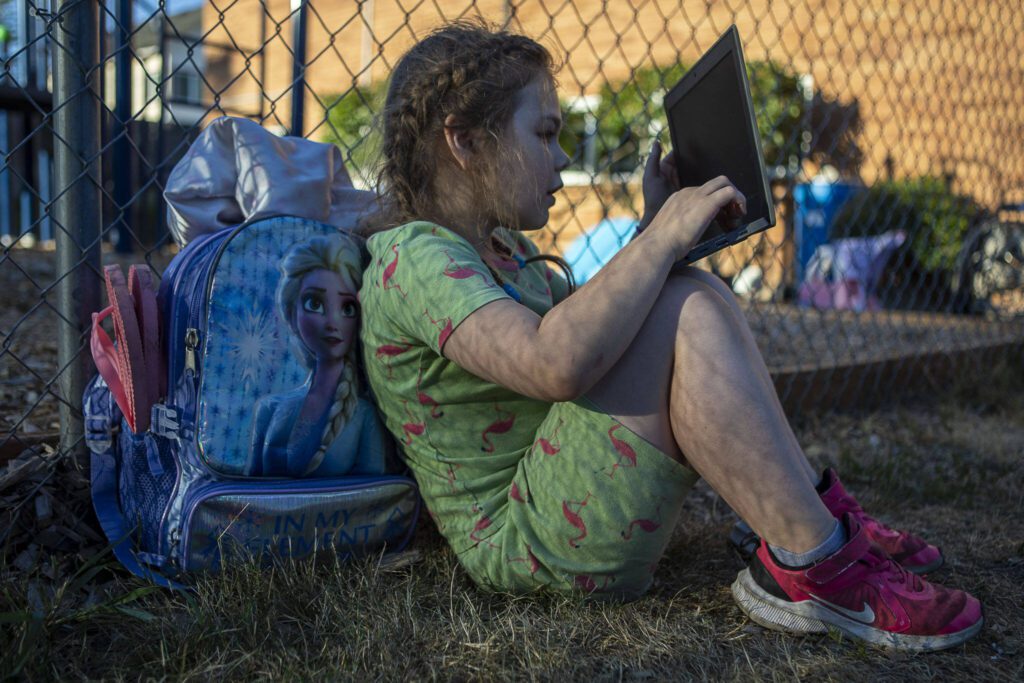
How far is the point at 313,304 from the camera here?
5.66ft

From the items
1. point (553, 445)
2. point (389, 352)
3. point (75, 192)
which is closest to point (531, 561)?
point (553, 445)

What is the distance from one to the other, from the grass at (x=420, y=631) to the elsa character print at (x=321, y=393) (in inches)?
7.7

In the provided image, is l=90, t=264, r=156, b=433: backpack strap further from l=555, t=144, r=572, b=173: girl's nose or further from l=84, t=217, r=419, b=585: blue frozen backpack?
l=555, t=144, r=572, b=173: girl's nose

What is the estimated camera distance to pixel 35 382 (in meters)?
2.88

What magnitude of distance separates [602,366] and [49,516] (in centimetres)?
116

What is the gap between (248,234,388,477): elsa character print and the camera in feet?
5.41

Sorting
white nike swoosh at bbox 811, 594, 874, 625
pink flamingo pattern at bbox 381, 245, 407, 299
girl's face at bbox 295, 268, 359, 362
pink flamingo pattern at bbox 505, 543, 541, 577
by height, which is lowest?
white nike swoosh at bbox 811, 594, 874, 625

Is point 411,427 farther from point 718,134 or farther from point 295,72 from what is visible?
point 295,72

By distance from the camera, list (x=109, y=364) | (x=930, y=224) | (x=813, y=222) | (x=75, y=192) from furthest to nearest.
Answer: (x=813, y=222) → (x=930, y=224) → (x=75, y=192) → (x=109, y=364)

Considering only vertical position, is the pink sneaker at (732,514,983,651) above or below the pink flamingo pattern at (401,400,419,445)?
below

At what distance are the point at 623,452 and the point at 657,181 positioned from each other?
2.13ft

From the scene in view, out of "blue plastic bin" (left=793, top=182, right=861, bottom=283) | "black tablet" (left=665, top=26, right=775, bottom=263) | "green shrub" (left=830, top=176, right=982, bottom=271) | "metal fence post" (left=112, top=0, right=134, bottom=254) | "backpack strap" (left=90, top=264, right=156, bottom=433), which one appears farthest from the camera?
"blue plastic bin" (left=793, top=182, right=861, bottom=283)

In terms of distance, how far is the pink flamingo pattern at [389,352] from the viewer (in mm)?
1633

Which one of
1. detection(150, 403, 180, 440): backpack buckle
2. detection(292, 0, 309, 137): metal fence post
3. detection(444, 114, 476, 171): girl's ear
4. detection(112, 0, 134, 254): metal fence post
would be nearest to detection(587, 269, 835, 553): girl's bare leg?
detection(444, 114, 476, 171): girl's ear
